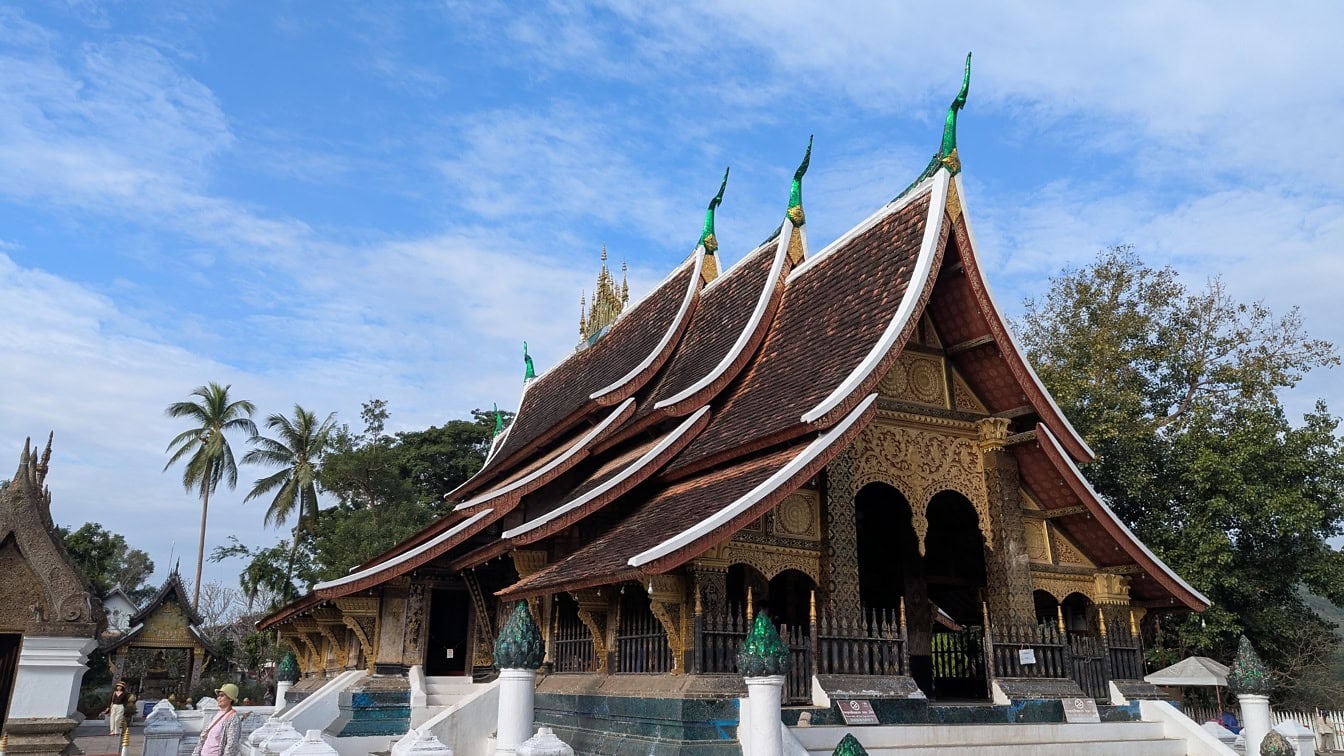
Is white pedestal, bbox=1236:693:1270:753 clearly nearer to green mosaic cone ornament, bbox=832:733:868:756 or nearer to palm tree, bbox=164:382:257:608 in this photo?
green mosaic cone ornament, bbox=832:733:868:756

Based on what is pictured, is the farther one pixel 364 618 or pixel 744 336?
pixel 364 618

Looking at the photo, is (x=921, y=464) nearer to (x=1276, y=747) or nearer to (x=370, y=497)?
(x=1276, y=747)

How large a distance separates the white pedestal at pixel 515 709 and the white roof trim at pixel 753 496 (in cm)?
108

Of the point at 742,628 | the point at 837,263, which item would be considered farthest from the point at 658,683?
the point at 837,263

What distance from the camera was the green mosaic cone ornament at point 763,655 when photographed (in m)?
6.07

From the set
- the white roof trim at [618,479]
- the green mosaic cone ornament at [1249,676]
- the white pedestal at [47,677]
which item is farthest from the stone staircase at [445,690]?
the green mosaic cone ornament at [1249,676]

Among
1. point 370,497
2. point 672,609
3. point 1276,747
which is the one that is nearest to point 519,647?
point 672,609

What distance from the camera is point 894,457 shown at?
8875 mm

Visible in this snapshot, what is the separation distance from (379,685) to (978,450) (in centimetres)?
782

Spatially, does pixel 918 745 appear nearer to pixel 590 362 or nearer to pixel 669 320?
pixel 669 320

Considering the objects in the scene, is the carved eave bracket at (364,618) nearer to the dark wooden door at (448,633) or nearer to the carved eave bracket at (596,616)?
the dark wooden door at (448,633)

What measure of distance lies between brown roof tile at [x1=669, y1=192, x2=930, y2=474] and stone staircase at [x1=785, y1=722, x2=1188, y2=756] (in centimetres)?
244

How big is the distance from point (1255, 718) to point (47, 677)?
31.2 ft

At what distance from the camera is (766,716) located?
6.09m
